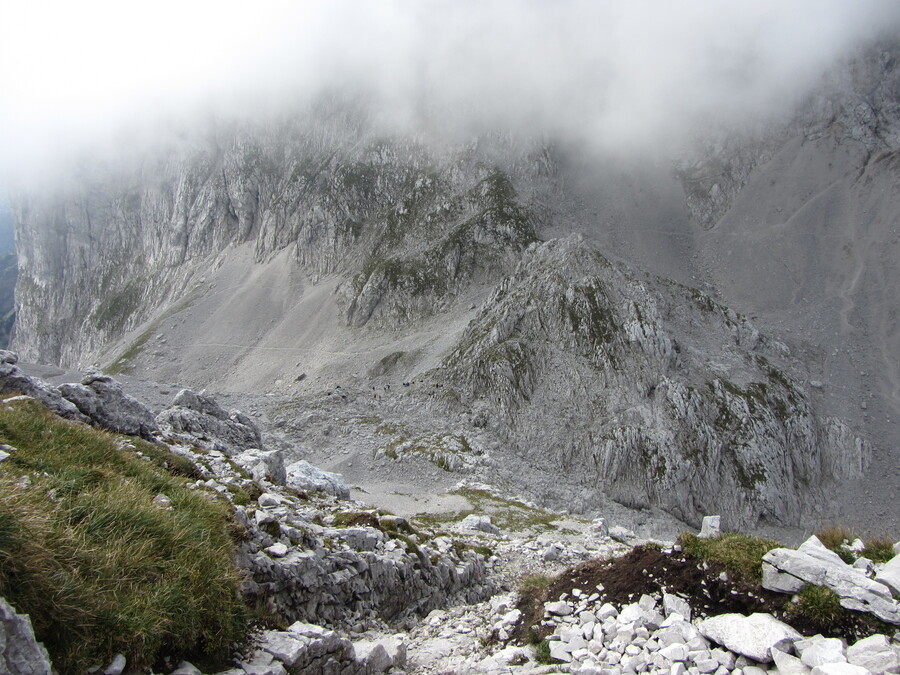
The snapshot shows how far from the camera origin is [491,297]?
3529 inches

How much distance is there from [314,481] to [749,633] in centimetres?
2476

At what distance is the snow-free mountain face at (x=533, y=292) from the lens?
67.6m

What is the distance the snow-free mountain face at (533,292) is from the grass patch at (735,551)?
157ft

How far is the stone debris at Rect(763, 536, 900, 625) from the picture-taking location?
814 centimetres

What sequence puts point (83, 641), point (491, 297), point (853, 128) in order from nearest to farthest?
point (83, 641)
point (491, 297)
point (853, 128)

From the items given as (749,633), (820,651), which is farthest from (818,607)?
(749,633)

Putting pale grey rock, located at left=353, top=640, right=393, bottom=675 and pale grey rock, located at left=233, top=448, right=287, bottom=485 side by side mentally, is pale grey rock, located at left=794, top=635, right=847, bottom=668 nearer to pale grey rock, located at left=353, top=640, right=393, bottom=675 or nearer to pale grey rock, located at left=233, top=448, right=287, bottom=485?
pale grey rock, located at left=353, top=640, right=393, bottom=675

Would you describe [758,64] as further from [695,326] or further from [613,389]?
[613,389]

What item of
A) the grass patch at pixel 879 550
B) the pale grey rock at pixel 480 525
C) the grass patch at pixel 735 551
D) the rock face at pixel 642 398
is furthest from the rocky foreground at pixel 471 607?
the rock face at pixel 642 398

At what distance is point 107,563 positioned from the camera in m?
6.45

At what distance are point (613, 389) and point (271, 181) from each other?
120m

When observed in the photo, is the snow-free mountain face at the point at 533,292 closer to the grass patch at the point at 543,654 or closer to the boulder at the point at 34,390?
the boulder at the point at 34,390

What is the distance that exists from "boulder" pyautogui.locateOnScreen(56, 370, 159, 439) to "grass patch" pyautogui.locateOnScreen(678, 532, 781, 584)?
20652 millimetres

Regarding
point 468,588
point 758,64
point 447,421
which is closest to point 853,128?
point 758,64
